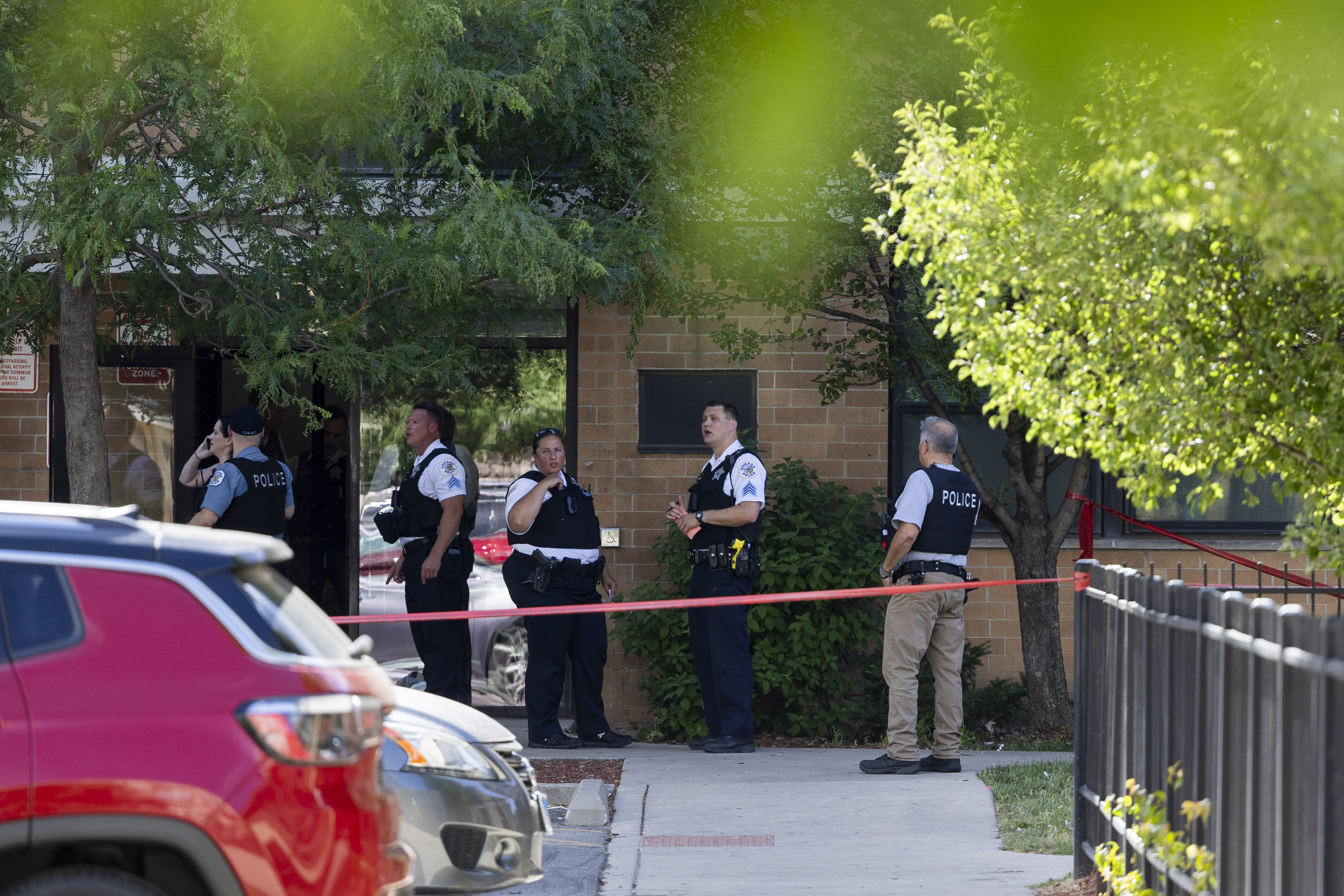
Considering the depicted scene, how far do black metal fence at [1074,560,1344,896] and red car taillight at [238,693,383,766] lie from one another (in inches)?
87.7

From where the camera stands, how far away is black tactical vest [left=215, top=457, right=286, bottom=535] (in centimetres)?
823

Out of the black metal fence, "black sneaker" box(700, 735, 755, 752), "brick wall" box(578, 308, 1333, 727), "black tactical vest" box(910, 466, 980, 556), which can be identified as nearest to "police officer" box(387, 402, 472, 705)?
"brick wall" box(578, 308, 1333, 727)

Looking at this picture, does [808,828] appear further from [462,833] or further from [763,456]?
[763,456]

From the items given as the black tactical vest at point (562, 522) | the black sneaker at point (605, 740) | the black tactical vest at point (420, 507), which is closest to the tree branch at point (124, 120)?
the black tactical vest at point (420, 507)

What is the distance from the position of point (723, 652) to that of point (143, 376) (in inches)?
197

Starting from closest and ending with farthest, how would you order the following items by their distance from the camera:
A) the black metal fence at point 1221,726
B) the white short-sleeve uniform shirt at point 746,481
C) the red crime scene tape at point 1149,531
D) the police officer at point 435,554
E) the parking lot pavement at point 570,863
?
the black metal fence at point 1221,726, the parking lot pavement at point 570,863, the white short-sleeve uniform shirt at point 746,481, the red crime scene tape at point 1149,531, the police officer at point 435,554

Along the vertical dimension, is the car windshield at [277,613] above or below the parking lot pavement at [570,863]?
above

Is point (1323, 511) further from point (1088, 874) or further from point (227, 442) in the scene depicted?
point (227, 442)

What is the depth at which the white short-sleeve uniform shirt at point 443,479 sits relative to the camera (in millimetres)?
8922

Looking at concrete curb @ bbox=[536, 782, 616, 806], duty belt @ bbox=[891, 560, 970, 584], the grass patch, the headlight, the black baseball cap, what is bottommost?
concrete curb @ bbox=[536, 782, 616, 806]

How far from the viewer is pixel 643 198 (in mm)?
8445

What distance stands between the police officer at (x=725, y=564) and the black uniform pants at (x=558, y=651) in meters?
0.70

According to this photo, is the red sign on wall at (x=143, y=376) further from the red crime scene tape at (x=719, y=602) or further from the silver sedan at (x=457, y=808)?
the silver sedan at (x=457, y=808)

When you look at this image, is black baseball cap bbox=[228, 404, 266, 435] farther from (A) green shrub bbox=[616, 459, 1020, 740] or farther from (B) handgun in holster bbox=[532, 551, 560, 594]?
(A) green shrub bbox=[616, 459, 1020, 740]
